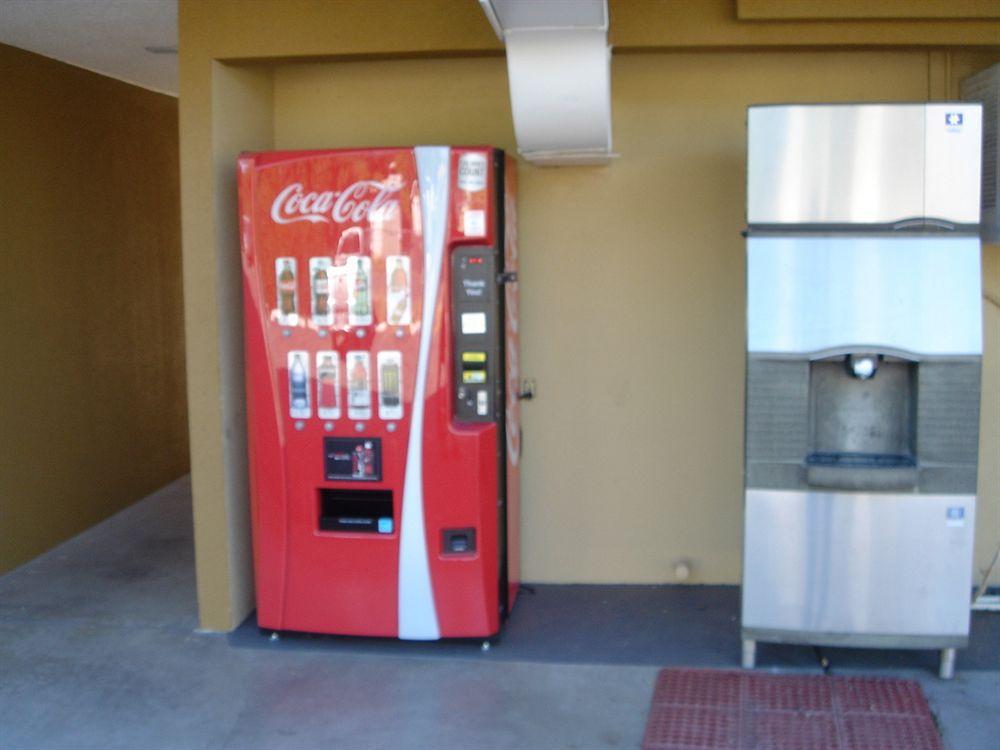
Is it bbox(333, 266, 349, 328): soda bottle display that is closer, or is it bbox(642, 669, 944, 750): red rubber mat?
bbox(642, 669, 944, 750): red rubber mat

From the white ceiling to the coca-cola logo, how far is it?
43.4 inches

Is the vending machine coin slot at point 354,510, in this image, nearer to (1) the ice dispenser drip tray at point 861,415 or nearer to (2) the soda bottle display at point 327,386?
(2) the soda bottle display at point 327,386

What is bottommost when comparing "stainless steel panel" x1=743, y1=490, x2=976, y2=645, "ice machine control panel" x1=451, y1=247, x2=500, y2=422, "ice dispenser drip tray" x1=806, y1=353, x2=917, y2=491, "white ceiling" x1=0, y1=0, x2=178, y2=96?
"stainless steel panel" x1=743, y1=490, x2=976, y2=645

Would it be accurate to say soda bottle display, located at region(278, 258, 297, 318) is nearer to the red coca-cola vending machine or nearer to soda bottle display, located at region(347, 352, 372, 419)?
the red coca-cola vending machine

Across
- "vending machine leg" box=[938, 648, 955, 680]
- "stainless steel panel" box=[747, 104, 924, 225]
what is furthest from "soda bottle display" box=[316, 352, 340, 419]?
"vending machine leg" box=[938, 648, 955, 680]

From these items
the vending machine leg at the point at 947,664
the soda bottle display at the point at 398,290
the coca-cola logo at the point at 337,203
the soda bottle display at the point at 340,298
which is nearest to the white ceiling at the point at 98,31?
the coca-cola logo at the point at 337,203

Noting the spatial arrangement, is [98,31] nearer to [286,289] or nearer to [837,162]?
[286,289]

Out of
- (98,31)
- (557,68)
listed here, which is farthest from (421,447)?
(98,31)

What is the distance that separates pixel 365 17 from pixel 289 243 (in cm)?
99

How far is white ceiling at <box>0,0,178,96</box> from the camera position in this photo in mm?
4500

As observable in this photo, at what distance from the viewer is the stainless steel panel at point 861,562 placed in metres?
3.78

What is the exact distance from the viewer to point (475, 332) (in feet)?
13.3

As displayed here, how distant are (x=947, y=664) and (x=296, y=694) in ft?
8.01

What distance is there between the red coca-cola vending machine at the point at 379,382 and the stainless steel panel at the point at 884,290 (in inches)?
45.4
